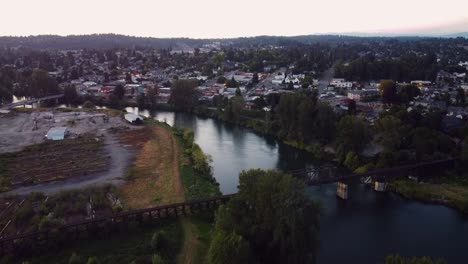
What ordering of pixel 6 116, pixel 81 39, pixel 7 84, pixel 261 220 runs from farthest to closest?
1. pixel 81 39
2. pixel 7 84
3. pixel 6 116
4. pixel 261 220

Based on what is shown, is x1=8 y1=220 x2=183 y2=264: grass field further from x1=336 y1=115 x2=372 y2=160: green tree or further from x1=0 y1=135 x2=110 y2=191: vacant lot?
x1=336 y1=115 x2=372 y2=160: green tree

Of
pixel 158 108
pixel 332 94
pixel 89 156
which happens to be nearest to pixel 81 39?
pixel 158 108

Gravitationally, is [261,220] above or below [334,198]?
above

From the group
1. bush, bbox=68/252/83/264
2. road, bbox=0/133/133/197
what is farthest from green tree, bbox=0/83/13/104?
bush, bbox=68/252/83/264

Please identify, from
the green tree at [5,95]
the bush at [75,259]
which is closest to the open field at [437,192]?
the bush at [75,259]

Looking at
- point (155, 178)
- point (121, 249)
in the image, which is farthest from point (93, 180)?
point (121, 249)

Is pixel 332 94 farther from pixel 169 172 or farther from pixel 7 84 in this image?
pixel 7 84
